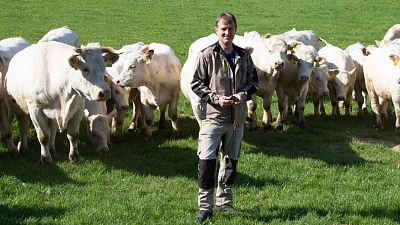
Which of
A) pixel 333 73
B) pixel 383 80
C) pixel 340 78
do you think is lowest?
pixel 340 78

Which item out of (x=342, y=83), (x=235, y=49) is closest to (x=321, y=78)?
(x=342, y=83)

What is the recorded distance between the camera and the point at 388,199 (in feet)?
28.4

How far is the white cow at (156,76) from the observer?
1254cm

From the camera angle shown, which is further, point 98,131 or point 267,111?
point 267,111

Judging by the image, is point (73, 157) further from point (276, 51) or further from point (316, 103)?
point (316, 103)

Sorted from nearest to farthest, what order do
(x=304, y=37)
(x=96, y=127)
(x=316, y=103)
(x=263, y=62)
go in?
(x=96, y=127), (x=263, y=62), (x=316, y=103), (x=304, y=37)

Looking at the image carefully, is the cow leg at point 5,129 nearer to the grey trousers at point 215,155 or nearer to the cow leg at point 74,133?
the cow leg at point 74,133

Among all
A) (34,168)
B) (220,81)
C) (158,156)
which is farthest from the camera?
(158,156)

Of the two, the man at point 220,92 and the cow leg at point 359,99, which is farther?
the cow leg at point 359,99

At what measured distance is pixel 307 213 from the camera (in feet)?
26.4

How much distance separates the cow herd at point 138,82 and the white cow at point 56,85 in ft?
0.05

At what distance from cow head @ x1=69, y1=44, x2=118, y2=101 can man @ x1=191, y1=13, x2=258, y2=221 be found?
2.46 metres

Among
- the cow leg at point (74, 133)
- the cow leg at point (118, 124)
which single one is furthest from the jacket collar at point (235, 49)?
the cow leg at point (118, 124)

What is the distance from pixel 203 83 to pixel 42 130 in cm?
417
